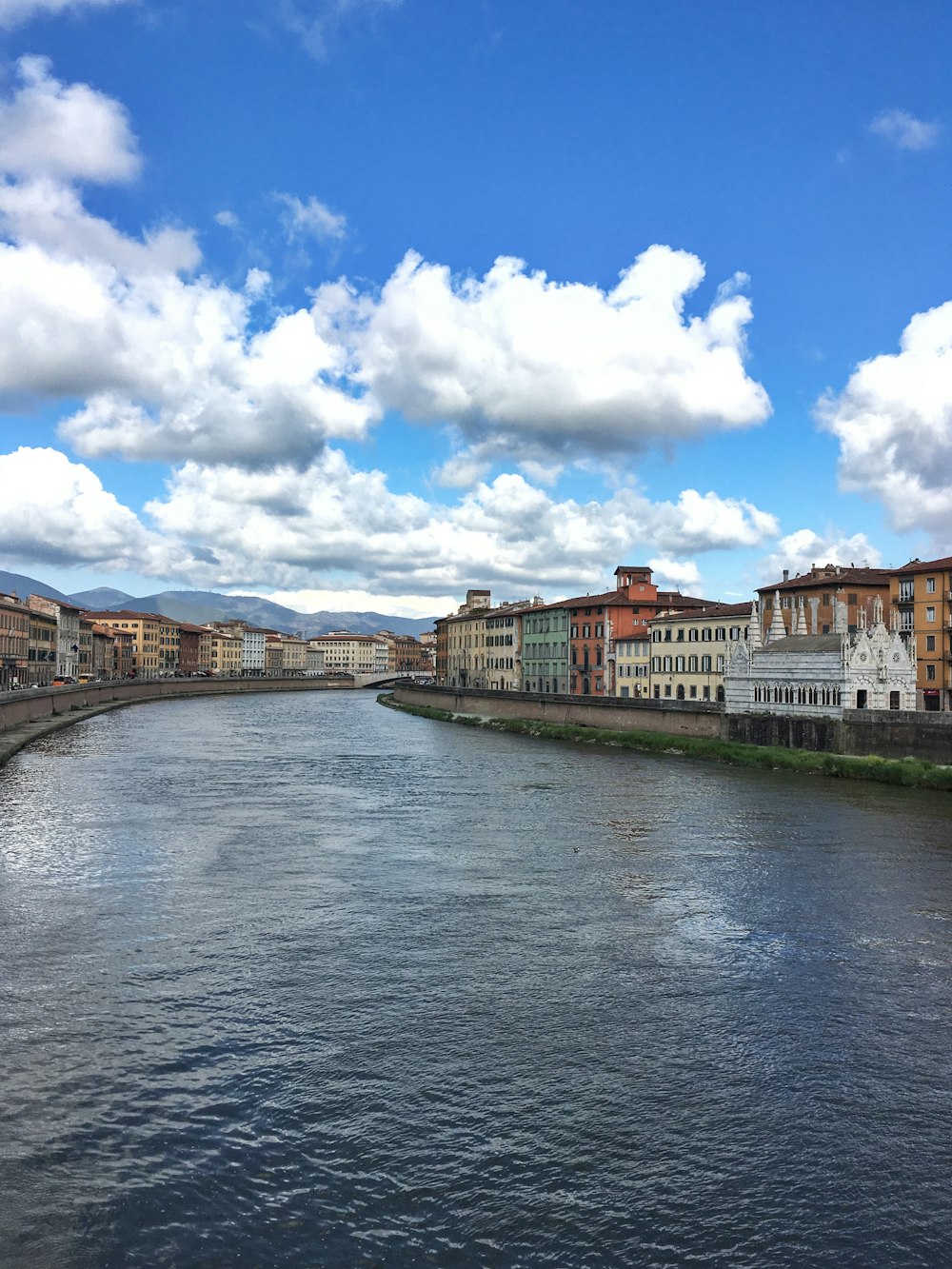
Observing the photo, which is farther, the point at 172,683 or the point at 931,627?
the point at 172,683

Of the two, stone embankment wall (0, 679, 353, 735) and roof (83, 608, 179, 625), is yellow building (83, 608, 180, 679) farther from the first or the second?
stone embankment wall (0, 679, 353, 735)

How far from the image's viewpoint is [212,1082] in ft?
44.0

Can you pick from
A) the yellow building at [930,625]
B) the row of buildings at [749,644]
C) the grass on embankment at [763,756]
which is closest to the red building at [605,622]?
the row of buildings at [749,644]

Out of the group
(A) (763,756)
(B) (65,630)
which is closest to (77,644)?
(B) (65,630)

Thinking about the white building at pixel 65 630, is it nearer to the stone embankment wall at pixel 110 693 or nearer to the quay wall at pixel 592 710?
the stone embankment wall at pixel 110 693

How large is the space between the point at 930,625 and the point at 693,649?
64.7ft

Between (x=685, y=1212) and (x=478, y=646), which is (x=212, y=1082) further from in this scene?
(x=478, y=646)

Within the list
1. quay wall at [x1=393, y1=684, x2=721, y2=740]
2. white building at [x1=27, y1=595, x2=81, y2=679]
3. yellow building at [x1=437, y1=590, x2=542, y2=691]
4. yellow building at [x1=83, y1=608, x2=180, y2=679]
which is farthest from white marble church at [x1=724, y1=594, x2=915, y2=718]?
yellow building at [x1=83, y1=608, x2=180, y2=679]

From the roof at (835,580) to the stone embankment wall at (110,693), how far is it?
55283 mm

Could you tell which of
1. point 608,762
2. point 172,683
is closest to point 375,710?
point 172,683

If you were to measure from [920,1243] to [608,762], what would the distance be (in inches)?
1810

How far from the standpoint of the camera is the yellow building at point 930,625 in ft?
214

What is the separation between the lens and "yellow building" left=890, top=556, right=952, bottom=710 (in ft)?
214

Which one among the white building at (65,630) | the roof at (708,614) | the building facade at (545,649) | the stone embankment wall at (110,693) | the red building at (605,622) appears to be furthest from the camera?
the white building at (65,630)
